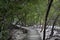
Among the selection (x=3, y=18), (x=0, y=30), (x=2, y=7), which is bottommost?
(x=0, y=30)

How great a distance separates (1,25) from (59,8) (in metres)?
11.3

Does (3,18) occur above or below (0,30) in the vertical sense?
above

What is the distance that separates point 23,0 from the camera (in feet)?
Result: 38.0

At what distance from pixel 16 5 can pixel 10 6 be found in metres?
0.67

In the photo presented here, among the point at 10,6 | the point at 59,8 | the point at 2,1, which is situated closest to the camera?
the point at 2,1

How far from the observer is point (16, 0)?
1066 cm

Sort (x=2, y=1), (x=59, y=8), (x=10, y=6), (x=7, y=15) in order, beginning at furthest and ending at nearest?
(x=59, y=8) → (x=7, y=15) → (x=10, y=6) → (x=2, y=1)

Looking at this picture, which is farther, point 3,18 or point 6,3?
point 3,18

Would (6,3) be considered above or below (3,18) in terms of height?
above

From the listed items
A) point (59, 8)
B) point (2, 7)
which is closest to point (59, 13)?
point (59, 8)

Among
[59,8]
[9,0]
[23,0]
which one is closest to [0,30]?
[9,0]

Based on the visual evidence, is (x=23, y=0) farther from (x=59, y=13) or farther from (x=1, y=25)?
(x=59, y=13)

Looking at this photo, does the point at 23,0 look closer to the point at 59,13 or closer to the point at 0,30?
the point at 0,30

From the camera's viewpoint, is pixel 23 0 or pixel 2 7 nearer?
pixel 2 7
